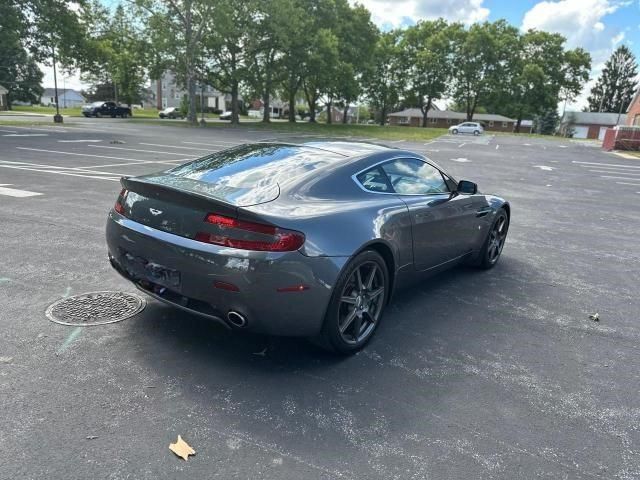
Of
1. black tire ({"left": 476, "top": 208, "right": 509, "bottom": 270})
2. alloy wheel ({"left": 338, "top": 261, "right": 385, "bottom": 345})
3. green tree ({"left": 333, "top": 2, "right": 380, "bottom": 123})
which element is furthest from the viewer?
green tree ({"left": 333, "top": 2, "right": 380, "bottom": 123})

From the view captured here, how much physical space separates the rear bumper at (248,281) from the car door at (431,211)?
1.13m

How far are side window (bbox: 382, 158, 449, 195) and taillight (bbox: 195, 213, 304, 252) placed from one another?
4.48 feet

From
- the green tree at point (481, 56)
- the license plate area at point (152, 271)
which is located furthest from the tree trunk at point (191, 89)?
the green tree at point (481, 56)

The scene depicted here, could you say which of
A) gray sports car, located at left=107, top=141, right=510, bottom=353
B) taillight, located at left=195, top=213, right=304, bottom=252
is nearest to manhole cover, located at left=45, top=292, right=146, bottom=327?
gray sports car, located at left=107, top=141, right=510, bottom=353

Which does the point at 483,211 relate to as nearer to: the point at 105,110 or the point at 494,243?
the point at 494,243

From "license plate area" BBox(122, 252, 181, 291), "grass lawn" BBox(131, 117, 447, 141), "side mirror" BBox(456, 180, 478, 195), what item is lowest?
"grass lawn" BBox(131, 117, 447, 141)

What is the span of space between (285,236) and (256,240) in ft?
0.57

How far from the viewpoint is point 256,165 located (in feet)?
12.3

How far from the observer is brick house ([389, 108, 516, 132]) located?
9406 cm

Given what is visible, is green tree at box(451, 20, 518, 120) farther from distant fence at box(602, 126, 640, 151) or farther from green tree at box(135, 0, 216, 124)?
green tree at box(135, 0, 216, 124)

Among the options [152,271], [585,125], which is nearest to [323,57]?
[152,271]

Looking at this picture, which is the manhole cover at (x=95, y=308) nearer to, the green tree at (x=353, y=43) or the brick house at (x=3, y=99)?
the green tree at (x=353, y=43)

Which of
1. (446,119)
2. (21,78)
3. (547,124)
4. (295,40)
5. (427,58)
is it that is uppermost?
(427,58)

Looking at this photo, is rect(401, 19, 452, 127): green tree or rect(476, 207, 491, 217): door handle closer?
rect(476, 207, 491, 217): door handle
